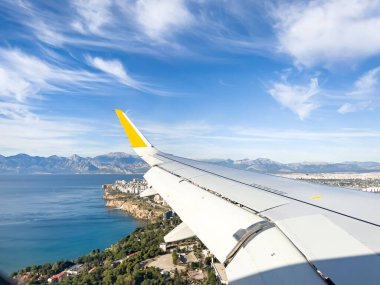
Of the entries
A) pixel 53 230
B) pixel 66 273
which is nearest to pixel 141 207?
pixel 53 230

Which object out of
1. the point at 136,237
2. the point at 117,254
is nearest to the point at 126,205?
the point at 136,237

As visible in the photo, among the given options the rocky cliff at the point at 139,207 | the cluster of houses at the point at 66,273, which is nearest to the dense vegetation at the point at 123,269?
the cluster of houses at the point at 66,273

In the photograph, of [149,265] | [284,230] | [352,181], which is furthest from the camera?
Answer: [352,181]

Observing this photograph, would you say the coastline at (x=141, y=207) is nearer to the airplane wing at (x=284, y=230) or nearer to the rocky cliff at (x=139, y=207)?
the rocky cliff at (x=139, y=207)

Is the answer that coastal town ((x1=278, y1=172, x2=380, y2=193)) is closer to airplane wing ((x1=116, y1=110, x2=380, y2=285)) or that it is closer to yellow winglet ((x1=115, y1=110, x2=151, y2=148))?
yellow winglet ((x1=115, y1=110, x2=151, y2=148))

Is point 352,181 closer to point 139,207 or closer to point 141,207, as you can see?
point 141,207

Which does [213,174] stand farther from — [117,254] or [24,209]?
[24,209]

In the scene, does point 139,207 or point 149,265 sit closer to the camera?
point 149,265

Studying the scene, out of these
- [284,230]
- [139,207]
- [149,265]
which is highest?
[284,230]
